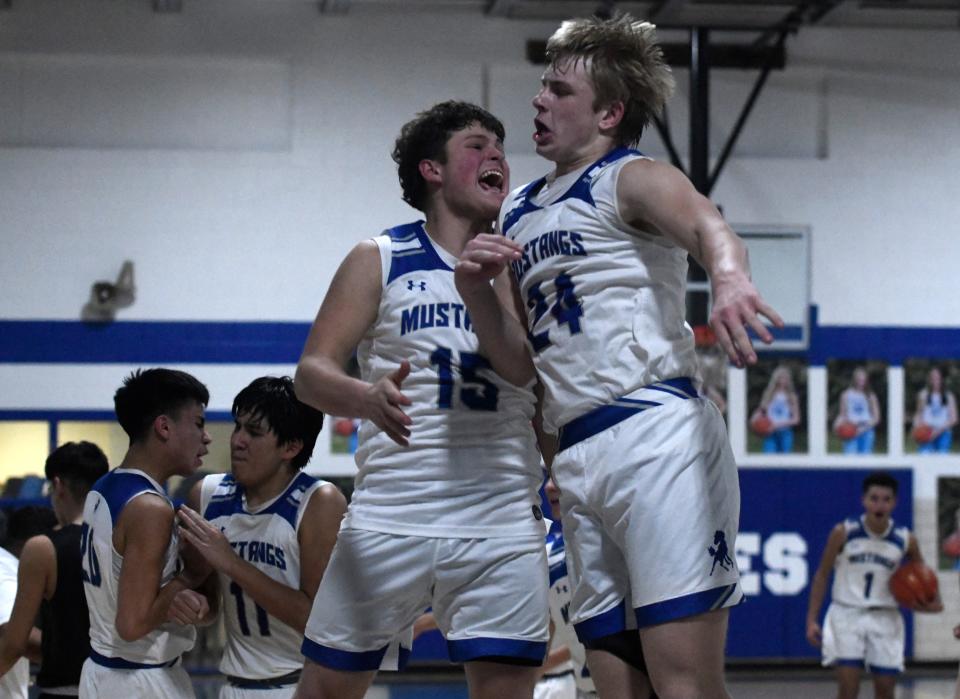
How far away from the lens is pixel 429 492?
351 centimetres

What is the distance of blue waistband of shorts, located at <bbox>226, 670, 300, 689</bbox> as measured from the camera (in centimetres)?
417

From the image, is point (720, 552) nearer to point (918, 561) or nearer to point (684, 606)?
point (684, 606)

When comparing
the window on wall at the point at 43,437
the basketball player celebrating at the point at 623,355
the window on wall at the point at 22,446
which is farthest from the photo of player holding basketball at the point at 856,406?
the basketball player celebrating at the point at 623,355

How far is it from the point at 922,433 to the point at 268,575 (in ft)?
33.9

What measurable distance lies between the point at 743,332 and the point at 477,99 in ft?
35.3

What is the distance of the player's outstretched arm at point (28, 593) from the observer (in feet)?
15.2

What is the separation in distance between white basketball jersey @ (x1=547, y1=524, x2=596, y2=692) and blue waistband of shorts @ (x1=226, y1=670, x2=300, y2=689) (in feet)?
5.53

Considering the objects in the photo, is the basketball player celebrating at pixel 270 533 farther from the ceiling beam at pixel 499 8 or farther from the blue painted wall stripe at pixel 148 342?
the ceiling beam at pixel 499 8

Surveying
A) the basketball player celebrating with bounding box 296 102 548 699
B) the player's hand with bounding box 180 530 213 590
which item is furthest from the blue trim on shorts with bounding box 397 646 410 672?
the player's hand with bounding box 180 530 213 590

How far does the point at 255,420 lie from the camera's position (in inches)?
166

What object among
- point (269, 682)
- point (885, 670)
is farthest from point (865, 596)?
point (269, 682)

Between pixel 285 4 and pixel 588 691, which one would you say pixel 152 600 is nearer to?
pixel 588 691

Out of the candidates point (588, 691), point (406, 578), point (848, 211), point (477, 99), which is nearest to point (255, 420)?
point (406, 578)

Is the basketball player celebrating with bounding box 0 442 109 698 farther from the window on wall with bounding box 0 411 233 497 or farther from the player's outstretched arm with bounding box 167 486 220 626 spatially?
the window on wall with bounding box 0 411 233 497
